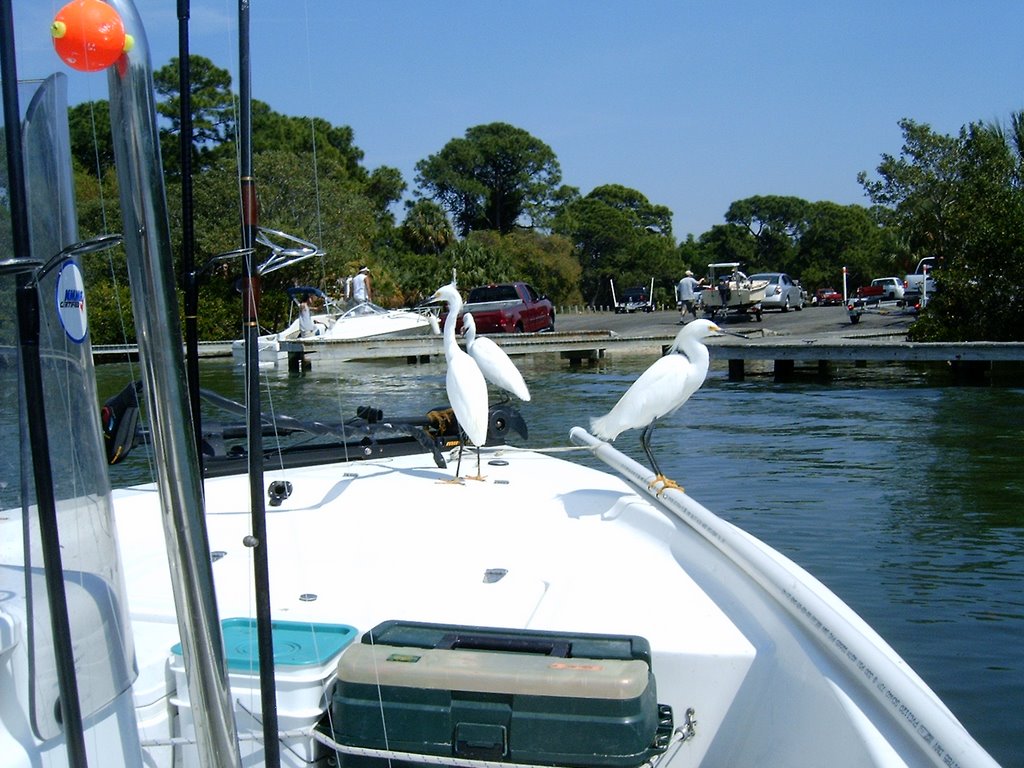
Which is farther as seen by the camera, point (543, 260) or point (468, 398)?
point (543, 260)

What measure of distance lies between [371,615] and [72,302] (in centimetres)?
178

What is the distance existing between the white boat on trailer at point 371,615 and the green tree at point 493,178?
219 ft

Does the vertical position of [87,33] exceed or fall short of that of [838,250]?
it falls short

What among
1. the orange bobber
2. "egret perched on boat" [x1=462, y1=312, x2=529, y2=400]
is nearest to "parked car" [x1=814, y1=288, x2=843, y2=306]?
"egret perched on boat" [x1=462, y1=312, x2=529, y2=400]

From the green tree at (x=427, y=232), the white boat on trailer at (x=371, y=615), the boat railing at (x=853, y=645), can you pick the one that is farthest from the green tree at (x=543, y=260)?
the boat railing at (x=853, y=645)

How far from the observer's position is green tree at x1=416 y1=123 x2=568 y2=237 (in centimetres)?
7056

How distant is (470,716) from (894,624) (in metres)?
3.89

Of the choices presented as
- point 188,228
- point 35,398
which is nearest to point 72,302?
point 35,398

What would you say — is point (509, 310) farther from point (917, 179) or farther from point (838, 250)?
point (838, 250)

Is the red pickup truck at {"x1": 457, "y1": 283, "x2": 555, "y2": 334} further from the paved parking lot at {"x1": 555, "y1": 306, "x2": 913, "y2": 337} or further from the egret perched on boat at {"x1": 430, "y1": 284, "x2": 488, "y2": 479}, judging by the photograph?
the egret perched on boat at {"x1": 430, "y1": 284, "x2": 488, "y2": 479}

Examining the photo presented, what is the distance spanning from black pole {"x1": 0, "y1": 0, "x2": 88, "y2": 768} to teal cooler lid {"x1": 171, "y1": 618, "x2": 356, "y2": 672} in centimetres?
104

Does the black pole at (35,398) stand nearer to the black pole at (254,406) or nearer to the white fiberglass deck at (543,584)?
the black pole at (254,406)

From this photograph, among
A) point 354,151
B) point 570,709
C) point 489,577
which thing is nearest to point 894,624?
point 489,577

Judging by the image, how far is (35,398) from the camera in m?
1.23
